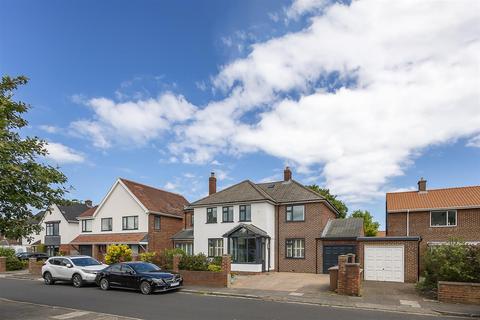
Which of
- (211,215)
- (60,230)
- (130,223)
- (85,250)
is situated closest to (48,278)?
(211,215)

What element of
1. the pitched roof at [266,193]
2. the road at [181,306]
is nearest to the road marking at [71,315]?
the road at [181,306]

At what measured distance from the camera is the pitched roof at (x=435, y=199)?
28.8 meters

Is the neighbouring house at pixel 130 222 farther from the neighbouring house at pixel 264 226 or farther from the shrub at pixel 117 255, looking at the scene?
the shrub at pixel 117 255

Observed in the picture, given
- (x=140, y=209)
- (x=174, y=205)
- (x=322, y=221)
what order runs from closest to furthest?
(x=322, y=221) < (x=140, y=209) < (x=174, y=205)

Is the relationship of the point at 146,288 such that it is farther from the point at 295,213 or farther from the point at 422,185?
the point at 422,185

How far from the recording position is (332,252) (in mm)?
27219

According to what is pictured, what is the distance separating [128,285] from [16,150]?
32.4ft

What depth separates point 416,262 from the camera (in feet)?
70.9

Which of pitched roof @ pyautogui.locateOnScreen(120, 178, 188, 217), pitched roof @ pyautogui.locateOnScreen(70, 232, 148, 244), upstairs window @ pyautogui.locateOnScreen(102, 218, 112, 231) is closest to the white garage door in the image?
pitched roof @ pyautogui.locateOnScreen(70, 232, 148, 244)

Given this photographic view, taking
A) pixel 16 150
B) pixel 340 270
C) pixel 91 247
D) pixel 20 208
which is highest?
pixel 16 150

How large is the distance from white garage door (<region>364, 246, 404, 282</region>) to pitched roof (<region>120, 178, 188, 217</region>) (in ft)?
66.8

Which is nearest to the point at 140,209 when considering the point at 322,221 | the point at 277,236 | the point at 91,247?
the point at 91,247

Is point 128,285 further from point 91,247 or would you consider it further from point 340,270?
point 91,247

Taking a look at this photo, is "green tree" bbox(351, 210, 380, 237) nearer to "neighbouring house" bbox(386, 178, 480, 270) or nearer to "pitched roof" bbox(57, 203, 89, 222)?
"neighbouring house" bbox(386, 178, 480, 270)
